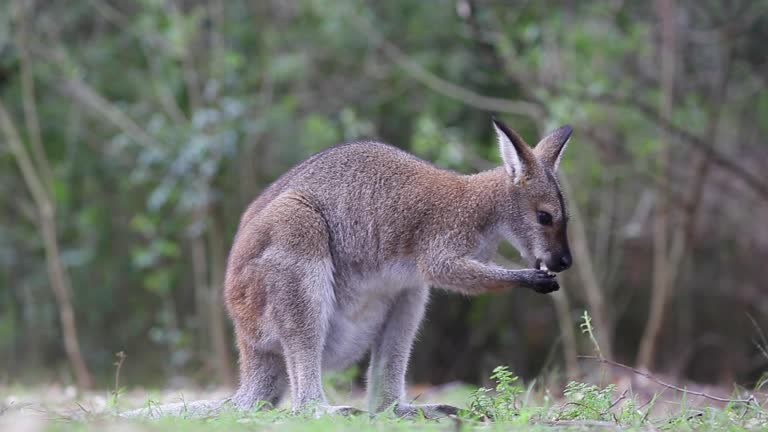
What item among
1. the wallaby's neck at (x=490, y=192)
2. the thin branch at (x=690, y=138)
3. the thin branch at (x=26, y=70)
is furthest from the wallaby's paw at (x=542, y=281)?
the thin branch at (x=26, y=70)

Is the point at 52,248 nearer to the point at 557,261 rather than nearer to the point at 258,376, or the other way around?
the point at 258,376

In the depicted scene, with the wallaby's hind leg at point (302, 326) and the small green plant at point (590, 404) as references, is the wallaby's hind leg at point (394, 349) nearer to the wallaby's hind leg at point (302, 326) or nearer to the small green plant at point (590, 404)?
the wallaby's hind leg at point (302, 326)

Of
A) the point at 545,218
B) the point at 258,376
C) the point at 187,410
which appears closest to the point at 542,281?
the point at 545,218

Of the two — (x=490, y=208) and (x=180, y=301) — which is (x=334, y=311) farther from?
(x=180, y=301)

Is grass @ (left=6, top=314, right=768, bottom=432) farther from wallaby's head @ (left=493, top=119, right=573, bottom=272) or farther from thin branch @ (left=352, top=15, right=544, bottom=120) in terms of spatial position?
thin branch @ (left=352, top=15, right=544, bottom=120)

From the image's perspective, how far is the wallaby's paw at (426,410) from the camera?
5207 mm

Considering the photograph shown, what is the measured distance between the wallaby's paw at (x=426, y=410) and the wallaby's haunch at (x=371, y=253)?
13 mm

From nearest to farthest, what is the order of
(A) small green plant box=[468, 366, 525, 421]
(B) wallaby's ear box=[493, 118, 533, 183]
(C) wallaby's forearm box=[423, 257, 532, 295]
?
1. (A) small green plant box=[468, 366, 525, 421]
2. (C) wallaby's forearm box=[423, 257, 532, 295]
3. (B) wallaby's ear box=[493, 118, 533, 183]

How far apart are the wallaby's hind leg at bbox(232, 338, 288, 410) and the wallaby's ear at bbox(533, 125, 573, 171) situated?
191 cm

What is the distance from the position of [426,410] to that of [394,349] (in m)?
0.60

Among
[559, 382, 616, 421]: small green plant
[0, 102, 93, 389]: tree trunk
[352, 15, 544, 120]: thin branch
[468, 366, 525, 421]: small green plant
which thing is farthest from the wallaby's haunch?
[0, 102, 93, 389]: tree trunk

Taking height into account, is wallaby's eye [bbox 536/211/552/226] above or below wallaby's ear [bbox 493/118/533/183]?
below

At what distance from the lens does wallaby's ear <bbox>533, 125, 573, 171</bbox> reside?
6.01 meters

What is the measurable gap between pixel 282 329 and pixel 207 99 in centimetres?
716
